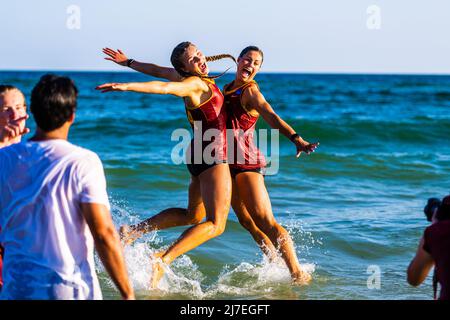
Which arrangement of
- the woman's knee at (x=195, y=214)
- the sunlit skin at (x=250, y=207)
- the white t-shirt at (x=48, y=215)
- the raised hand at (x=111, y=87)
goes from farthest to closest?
1. the woman's knee at (x=195, y=214)
2. the sunlit skin at (x=250, y=207)
3. the raised hand at (x=111, y=87)
4. the white t-shirt at (x=48, y=215)

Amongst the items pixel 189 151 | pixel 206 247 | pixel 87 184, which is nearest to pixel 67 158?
pixel 87 184

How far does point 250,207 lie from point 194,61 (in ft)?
3.91

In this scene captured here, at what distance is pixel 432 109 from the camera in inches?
1104

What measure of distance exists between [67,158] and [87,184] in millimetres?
133

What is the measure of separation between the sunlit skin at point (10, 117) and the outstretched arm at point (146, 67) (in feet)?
5.83

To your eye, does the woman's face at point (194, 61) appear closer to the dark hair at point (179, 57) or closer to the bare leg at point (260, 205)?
the dark hair at point (179, 57)

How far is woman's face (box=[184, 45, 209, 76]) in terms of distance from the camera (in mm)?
5504

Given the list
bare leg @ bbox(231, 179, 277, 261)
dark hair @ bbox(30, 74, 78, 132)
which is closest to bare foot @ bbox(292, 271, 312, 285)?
bare leg @ bbox(231, 179, 277, 261)

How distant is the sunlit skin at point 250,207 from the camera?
222 inches

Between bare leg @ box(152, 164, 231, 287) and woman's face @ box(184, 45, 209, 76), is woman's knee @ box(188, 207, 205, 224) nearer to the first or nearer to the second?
bare leg @ box(152, 164, 231, 287)

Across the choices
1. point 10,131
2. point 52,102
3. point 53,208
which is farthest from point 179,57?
point 53,208

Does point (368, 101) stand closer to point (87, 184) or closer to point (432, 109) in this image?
point (432, 109)

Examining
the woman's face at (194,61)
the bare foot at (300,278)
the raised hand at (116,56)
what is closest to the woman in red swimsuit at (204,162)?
the woman's face at (194,61)

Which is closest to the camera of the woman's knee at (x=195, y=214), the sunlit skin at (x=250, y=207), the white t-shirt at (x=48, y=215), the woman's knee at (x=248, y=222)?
the white t-shirt at (x=48, y=215)
